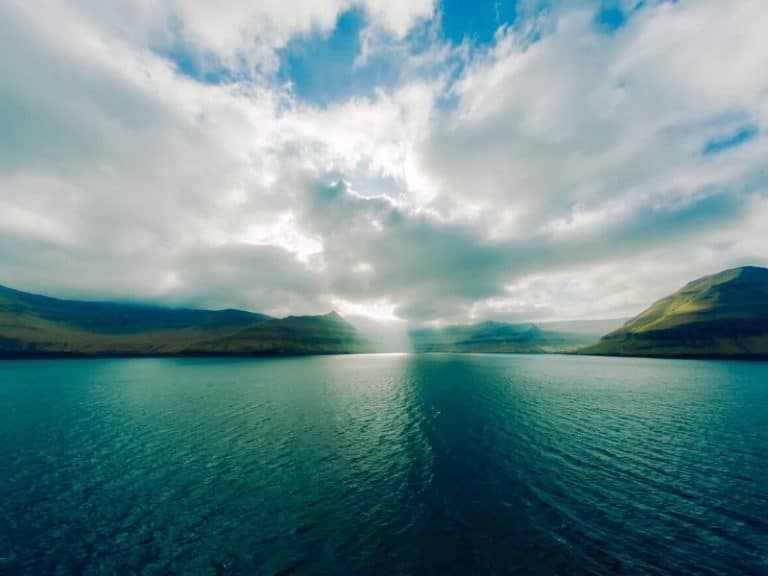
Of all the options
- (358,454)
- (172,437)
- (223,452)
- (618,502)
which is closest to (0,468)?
(172,437)

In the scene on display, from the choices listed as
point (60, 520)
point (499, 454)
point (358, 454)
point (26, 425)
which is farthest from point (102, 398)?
point (499, 454)

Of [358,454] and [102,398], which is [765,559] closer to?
[358,454]

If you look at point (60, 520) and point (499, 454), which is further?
point (499, 454)

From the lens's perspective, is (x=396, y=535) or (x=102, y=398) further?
(x=102, y=398)

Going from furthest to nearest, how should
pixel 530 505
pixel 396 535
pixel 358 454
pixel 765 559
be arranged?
pixel 358 454 → pixel 530 505 → pixel 396 535 → pixel 765 559

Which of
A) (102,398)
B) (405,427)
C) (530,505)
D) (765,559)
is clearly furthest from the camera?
(102,398)

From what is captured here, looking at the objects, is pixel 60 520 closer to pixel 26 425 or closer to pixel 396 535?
pixel 396 535
